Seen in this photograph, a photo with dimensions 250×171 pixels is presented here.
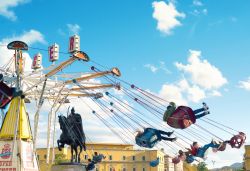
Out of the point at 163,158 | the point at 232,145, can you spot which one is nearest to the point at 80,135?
the point at 232,145

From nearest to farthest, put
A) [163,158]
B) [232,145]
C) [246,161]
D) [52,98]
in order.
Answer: [232,145] < [52,98] < [246,161] < [163,158]

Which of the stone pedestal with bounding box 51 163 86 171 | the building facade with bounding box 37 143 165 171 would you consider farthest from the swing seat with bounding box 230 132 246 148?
the building facade with bounding box 37 143 165 171

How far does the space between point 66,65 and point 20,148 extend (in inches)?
394

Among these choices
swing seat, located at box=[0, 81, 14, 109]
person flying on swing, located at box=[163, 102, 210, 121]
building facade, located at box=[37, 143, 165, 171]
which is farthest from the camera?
building facade, located at box=[37, 143, 165, 171]

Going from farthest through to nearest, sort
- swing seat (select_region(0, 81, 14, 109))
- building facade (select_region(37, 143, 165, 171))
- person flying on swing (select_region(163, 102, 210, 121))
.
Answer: building facade (select_region(37, 143, 165, 171)) → swing seat (select_region(0, 81, 14, 109)) → person flying on swing (select_region(163, 102, 210, 121))

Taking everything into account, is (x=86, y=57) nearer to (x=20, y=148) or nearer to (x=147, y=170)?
(x=20, y=148)

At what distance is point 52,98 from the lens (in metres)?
49.9

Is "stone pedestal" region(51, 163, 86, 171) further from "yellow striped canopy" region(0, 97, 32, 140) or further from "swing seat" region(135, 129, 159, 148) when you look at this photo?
"swing seat" region(135, 129, 159, 148)

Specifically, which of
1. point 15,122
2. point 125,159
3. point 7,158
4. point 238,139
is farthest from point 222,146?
point 125,159

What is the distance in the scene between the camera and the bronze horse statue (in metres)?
32.2

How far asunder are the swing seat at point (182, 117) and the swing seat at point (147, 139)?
3250 millimetres

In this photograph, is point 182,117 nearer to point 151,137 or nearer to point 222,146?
point 151,137

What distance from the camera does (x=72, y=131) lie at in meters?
32.3

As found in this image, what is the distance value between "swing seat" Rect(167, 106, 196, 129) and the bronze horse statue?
861cm
